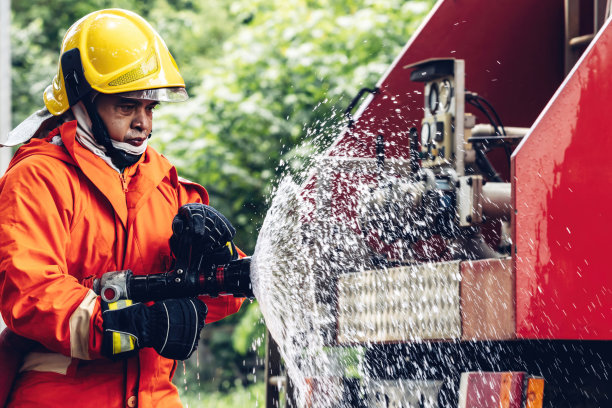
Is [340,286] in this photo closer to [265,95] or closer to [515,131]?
[515,131]

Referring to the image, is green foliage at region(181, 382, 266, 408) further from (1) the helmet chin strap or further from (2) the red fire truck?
(1) the helmet chin strap

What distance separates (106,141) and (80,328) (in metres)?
0.60

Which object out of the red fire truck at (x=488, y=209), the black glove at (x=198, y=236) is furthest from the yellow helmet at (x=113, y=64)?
the red fire truck at (x=488, y=209)

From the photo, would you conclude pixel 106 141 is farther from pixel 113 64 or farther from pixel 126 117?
pixel 113 64

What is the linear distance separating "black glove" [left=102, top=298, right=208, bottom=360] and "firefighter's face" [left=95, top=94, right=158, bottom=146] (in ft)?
1.80

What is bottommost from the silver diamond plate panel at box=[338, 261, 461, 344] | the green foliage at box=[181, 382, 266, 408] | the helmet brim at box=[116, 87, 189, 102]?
the green foliage at box=[181, 382, 266, 408]

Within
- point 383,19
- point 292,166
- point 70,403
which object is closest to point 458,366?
point 70,403

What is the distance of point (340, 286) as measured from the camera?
11.2ft

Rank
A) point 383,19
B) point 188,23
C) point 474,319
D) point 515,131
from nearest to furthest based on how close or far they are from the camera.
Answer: point 474,319, point 515,131, point 383,19, point 188,23

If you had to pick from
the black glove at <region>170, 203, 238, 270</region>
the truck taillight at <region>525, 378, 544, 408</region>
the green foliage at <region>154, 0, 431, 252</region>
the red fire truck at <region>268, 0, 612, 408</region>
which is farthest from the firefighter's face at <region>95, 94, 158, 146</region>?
the green foliage at <region>154, 0, 431, 252</region>

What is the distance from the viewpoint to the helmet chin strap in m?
2.70

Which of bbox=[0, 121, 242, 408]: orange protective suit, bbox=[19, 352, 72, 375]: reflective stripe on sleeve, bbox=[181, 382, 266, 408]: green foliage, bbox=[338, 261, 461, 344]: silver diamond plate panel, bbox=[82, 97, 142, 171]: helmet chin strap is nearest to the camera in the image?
bbox=[0, 121, 242, 408]: orange protective suit

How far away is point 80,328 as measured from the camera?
2.41 meters

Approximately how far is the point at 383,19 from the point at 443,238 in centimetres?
578
